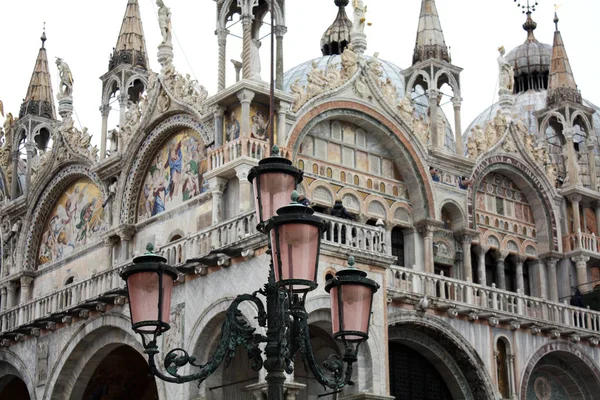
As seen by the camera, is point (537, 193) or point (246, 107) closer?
point (246, 107)

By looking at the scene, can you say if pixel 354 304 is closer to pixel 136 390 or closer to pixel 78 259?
pixel 136 390

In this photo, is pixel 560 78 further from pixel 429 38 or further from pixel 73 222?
pixel 73 222

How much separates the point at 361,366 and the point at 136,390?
815cm

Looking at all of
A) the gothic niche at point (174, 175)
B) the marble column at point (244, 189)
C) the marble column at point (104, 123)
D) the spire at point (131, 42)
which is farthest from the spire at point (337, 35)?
the marble column at point (244, 189)

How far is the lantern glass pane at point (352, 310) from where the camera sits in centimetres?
1134

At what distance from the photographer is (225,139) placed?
26203mm

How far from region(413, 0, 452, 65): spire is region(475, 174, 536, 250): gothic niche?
12.0ft

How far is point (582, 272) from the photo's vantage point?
3117 centimetres

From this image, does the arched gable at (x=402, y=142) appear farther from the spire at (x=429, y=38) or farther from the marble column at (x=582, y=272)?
the marble column at (x=582, y=272)

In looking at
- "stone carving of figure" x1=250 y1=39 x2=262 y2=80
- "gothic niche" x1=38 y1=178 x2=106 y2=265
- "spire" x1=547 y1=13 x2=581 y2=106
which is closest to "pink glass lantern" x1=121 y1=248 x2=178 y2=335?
"stone carving of figure" x1=250 y1=39 x2=262 y2=80

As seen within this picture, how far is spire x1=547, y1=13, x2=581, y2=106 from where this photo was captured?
3353 cm

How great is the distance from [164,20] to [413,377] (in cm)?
1088

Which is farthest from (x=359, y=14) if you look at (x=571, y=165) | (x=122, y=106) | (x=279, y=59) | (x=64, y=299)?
(x=64, y=299)

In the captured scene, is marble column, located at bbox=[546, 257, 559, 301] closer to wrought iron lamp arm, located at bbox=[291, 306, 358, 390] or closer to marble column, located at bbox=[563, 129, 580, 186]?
marble column, located at bbox=[563, 129, 580, 186]
